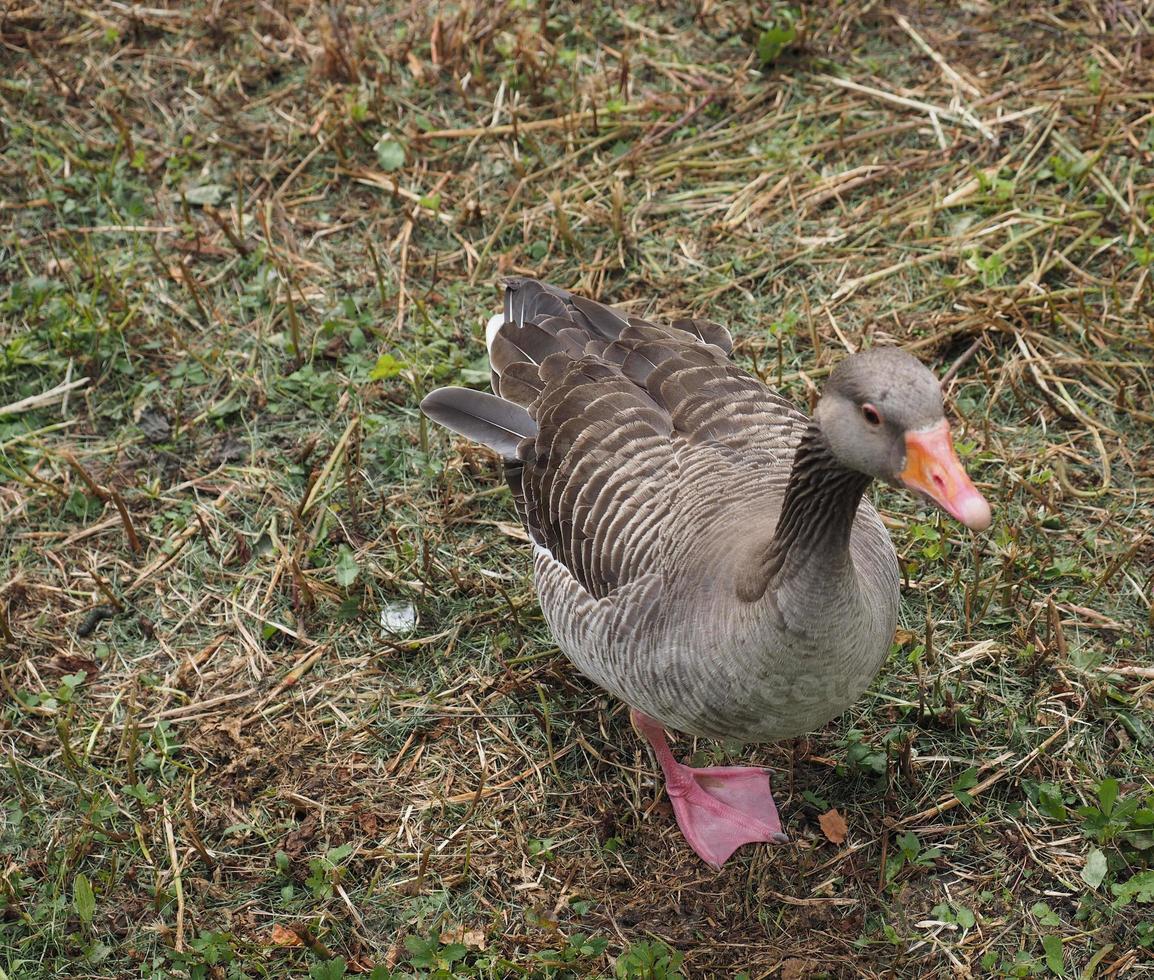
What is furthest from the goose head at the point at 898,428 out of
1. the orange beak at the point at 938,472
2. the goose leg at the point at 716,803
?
the goose leg at the point at 716,803

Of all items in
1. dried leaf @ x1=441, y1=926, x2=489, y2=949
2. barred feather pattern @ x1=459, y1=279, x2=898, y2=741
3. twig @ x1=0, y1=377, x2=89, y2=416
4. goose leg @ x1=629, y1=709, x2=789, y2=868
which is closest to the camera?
barred feather pattern @ x1=459, y1=279, x2=898, y2=741

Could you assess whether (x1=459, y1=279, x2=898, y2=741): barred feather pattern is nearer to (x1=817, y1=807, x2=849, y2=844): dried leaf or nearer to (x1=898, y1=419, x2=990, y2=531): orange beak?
(x1=898, y1=419, x2=990, y2=531): orange beak

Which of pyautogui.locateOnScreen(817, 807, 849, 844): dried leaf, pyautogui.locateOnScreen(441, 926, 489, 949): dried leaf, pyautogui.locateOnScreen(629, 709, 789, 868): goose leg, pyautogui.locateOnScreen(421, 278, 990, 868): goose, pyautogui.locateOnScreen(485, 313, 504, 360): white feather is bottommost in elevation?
pyautogui.locateOnScreen(441, 926, 489, 949): dried leaf

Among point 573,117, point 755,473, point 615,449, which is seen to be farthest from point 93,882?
point 573,117

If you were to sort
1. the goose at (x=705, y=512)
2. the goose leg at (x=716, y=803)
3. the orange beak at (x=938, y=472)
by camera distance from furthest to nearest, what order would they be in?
the goose leg at (x=716, y=803), the goose at (x=705, y=512), the orange beak at (x=938, y=472)

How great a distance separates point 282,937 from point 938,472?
7.64 ft

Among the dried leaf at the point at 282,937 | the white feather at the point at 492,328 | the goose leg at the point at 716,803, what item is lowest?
the dried leaf at the point at 282,937

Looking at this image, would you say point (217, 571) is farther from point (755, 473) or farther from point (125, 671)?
point (755, 473)

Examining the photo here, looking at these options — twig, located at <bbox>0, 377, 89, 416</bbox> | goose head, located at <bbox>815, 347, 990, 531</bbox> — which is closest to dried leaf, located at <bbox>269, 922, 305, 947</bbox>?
goose head, located at <bbox>815, 347, 990, 531</bbox>

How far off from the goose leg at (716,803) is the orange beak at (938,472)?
1.41m

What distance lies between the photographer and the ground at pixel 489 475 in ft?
11.8

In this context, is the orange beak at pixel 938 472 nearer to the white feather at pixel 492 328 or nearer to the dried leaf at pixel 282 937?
the white feather at pixel 492 328

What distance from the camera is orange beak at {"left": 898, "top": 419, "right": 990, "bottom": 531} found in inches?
99.4

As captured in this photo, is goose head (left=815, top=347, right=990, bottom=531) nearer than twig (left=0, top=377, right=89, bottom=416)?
Yes
